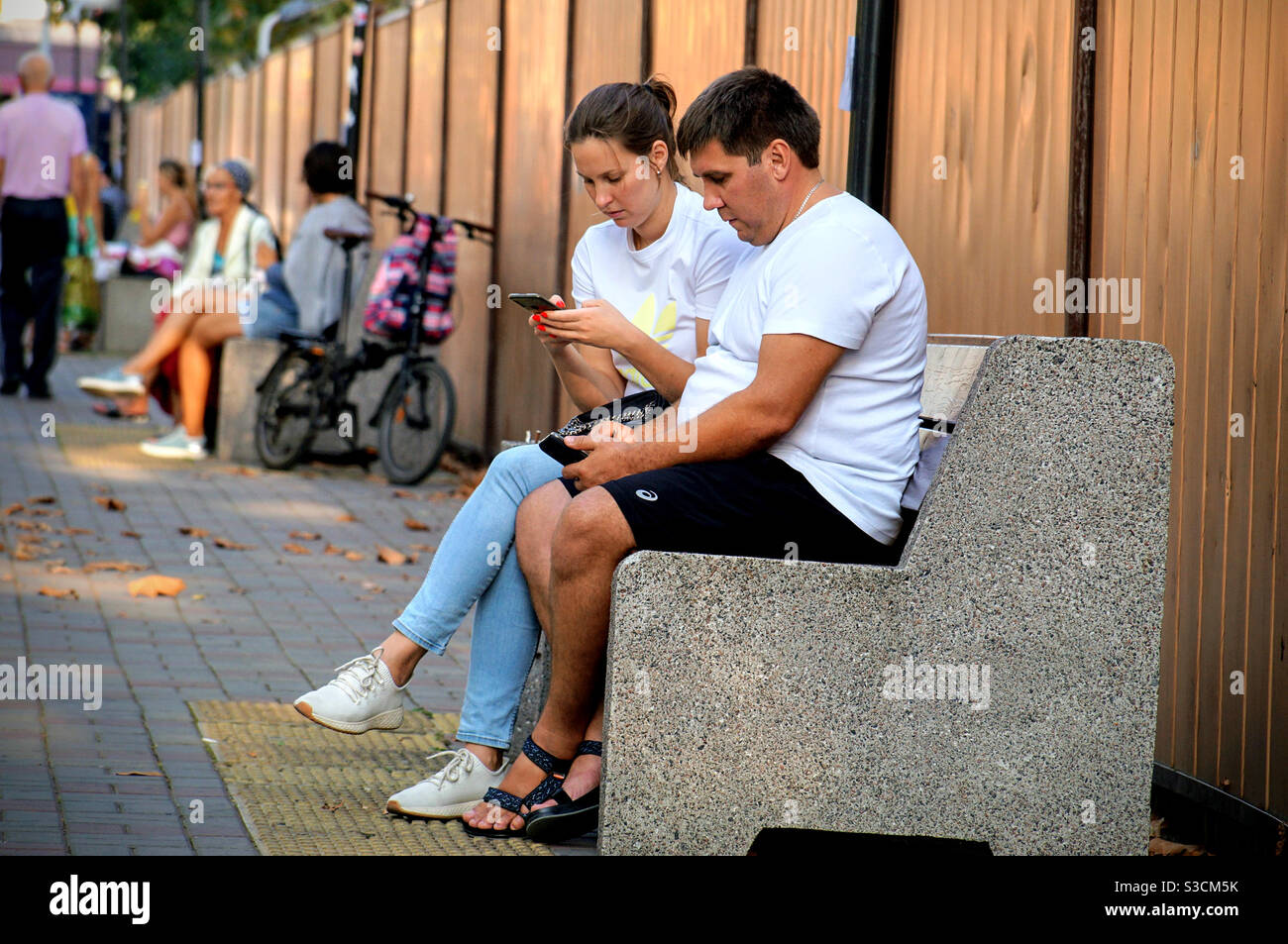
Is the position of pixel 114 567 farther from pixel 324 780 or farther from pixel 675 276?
pixel 675 276

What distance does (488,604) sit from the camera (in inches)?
163

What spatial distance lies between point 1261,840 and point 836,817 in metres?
1.18

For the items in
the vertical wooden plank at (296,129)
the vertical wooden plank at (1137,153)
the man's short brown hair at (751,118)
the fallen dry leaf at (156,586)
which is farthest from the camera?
the vertical wooden plank at (296,129)

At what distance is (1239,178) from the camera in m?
4.09

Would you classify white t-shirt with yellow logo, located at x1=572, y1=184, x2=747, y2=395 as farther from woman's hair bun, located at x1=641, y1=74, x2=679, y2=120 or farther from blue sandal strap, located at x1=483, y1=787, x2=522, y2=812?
blue sandal strap, located at x1=483, y1=787, x2=522, y2=812

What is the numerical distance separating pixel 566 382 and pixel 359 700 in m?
1.00

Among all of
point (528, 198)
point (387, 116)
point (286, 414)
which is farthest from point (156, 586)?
point (387, 116)

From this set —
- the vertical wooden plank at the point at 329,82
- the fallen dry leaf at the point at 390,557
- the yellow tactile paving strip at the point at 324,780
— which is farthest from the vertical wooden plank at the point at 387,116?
the yellow tactile paving strip at the point at 324,780

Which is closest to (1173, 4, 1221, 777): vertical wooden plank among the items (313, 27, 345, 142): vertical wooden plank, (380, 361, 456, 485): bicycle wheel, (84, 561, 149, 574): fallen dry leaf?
(84, 561, 149, 574): fallen dry leaf

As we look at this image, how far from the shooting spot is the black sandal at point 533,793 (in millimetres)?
3908

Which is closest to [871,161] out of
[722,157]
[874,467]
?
[722,157]

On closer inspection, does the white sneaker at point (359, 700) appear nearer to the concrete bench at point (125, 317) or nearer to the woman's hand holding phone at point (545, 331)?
the woman's hand holding phone at point (545, 331)

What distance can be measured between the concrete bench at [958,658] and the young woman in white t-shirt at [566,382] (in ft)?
2.01
